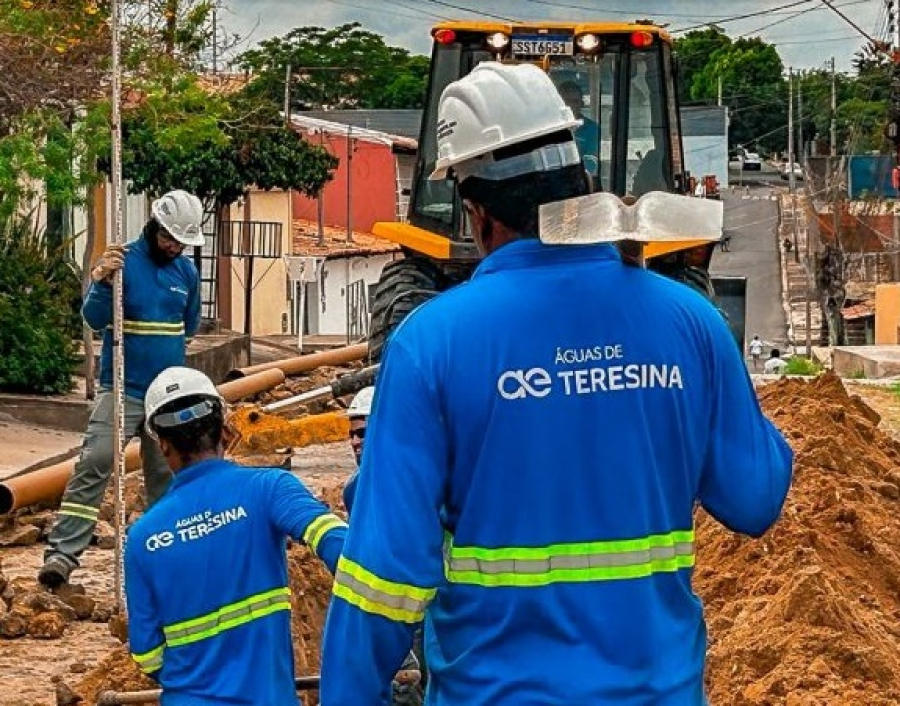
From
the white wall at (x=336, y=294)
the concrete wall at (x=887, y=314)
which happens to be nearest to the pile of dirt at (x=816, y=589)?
the concrete wall at (x=887, y=314)

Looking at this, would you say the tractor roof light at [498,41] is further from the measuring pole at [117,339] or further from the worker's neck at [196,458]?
the worker's neck at [196,458]

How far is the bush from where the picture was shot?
18.9 metres

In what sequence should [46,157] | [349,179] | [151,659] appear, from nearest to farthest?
[151,659] → [46,157] → [349,179]

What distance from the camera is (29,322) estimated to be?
19094 millimetres

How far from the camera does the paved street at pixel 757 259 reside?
56.4 meters

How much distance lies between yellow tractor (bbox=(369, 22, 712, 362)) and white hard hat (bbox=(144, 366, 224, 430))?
6540 mm

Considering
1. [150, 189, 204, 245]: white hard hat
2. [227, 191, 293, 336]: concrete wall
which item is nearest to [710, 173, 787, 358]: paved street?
[227, 191, 293, 336]: concrete wall

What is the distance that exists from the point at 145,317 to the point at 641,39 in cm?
441

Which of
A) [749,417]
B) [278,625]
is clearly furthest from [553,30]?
[749,417]

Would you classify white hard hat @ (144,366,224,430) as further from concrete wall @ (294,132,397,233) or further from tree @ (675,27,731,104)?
tree @ (675,27,731,104)

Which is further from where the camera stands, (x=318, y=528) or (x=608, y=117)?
(x=608, y=117)

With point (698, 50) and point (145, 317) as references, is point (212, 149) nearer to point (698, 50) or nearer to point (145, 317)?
point (145, 317)

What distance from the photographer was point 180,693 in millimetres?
5207

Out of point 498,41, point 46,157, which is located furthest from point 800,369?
point 498,41
